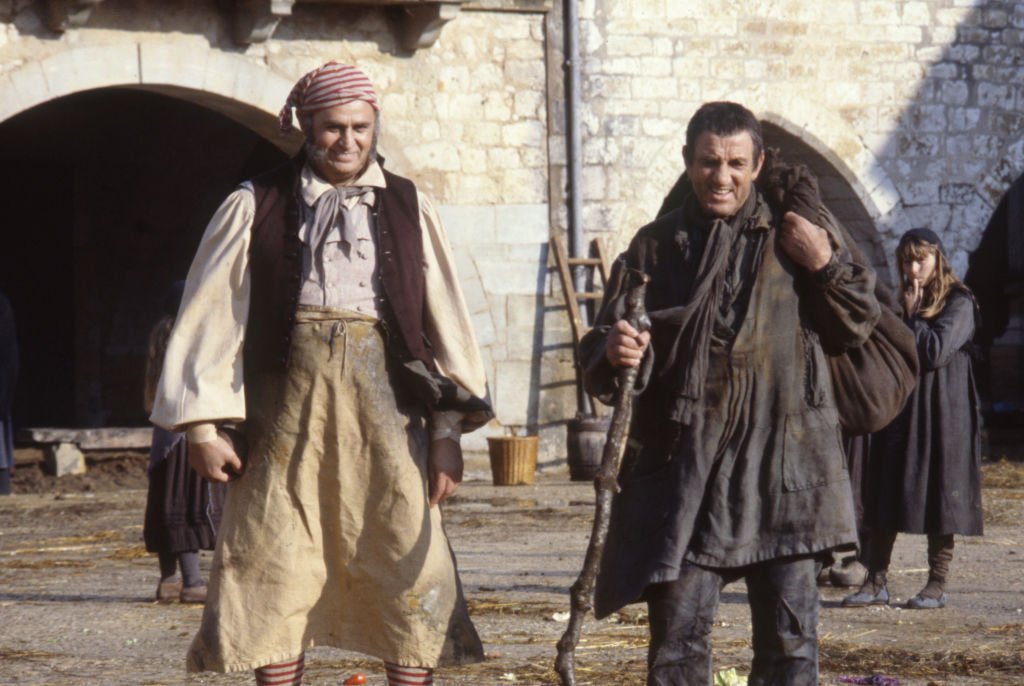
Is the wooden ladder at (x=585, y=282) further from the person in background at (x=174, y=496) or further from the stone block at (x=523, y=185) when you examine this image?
the person in background at (x=174, y=496)

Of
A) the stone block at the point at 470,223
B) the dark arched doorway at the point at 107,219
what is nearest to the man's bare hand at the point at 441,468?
the stone block at the point at 470,223

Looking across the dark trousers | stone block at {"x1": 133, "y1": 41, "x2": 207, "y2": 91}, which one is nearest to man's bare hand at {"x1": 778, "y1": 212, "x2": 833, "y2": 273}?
the dark trousers

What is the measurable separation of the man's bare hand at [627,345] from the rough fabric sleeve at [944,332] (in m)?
3.20

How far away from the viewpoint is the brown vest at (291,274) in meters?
4.11

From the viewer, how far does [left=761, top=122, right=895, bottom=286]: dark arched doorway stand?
48.9ft

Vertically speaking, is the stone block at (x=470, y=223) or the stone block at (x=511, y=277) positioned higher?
the stone block at (x=470, y=223)

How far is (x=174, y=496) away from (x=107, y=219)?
32.4ft

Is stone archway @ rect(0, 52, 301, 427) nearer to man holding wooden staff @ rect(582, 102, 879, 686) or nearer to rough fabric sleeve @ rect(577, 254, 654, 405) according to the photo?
rough fabric sleeve @ rect(577, 254, 654, 405)

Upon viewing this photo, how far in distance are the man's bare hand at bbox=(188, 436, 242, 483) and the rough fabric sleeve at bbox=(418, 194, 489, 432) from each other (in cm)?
50

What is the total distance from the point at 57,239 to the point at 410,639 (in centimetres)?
1334

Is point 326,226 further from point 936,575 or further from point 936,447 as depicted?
point 936,575

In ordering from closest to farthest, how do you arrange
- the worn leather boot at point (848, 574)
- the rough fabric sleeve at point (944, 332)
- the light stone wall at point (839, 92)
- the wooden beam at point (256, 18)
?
the rough fabric sleeve at point (944, 332), the worn leather boot at point (848, 574), the wooden beam at point (256, 18), the light stone wall at point (839, 92)

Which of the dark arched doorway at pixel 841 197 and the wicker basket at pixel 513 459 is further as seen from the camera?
the dark arched doorway at pixel 841 197

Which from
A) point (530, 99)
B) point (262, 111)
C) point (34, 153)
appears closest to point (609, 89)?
point (530, 99)
